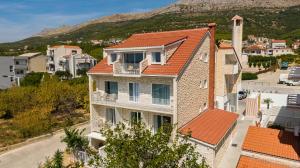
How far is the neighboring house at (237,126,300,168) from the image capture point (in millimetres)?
18434

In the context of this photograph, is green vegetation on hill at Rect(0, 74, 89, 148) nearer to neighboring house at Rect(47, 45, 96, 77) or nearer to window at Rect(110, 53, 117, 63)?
window at Rect(110, 53, 117, 63)

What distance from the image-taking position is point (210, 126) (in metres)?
21.4

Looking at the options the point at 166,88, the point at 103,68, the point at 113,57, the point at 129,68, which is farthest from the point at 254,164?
the point at 103,68

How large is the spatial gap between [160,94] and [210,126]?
191 inches

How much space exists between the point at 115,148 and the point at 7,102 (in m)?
33.9

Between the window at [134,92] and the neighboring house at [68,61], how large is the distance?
2797 inches

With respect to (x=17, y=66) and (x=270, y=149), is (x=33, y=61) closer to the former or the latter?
(x=17, y=66)

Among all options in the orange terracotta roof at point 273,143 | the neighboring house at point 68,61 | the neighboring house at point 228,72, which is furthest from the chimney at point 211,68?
the neighboring house at point 68,61

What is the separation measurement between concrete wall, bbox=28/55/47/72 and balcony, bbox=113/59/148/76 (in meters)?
73.1

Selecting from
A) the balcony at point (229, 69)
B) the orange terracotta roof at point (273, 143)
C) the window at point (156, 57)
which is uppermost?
the window at point (156, 57)

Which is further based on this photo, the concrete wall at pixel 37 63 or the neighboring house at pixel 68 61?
the neighboring house at pixel 68 61

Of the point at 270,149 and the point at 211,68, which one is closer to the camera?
the point at 270,149

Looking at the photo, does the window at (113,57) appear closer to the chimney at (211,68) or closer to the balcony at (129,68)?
the balcony at (129,68)

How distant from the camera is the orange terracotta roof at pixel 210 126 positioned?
63.1ft
